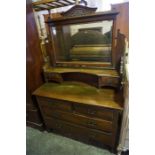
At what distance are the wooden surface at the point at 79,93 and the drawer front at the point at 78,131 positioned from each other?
14.2 inches

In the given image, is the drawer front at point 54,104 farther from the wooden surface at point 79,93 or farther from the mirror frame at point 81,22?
the mirror frame at point 81,22

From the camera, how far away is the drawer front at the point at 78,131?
55.7 inches

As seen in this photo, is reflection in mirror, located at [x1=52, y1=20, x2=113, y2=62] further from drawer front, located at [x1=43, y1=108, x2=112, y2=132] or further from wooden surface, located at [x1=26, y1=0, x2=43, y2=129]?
drawer front, located at [x1=43, y1=108, x2=112, y2=132]

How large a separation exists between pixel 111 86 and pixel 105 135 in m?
0.51

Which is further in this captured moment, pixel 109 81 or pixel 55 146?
pixel 55 146

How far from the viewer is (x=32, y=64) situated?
1549 mm

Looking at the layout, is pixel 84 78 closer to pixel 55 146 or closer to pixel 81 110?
pixel 81 110

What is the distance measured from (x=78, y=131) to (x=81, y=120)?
0.63ft

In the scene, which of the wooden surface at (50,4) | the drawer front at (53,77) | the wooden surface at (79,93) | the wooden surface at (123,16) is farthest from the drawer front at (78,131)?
the wooden surface at (50,4)

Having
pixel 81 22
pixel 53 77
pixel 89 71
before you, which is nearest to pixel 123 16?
pixel 81 22

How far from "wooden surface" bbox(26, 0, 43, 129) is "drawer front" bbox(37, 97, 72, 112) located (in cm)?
17
